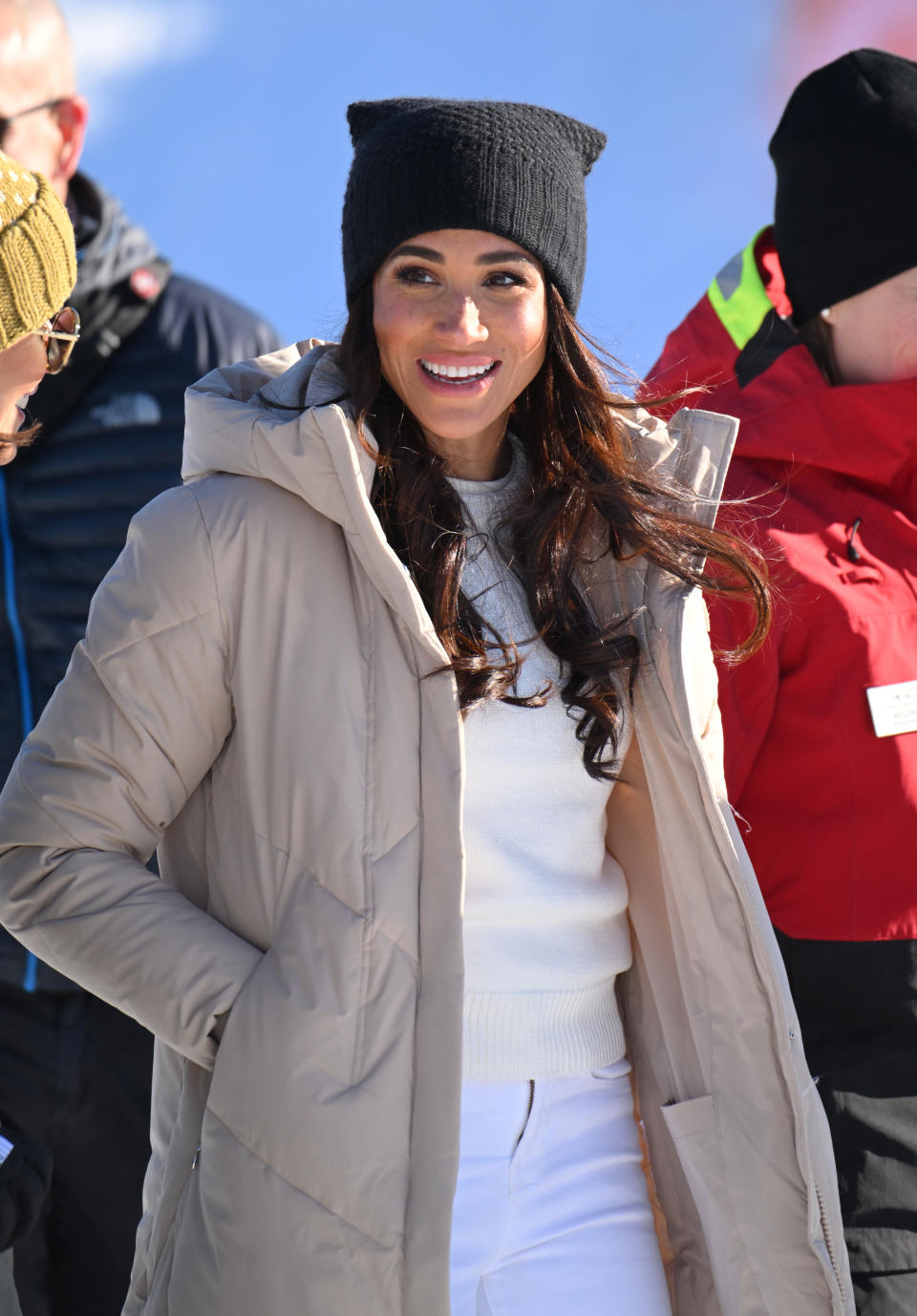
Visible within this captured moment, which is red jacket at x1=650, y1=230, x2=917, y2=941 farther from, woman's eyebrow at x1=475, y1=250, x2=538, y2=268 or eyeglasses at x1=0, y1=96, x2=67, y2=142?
eyeglasses at x1=0, y1=96, x2=67, y2=142

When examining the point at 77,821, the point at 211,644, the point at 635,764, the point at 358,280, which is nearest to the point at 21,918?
the point at 77,821

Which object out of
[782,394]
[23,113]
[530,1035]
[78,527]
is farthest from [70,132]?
[530,1035]

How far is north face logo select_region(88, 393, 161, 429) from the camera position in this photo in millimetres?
3010

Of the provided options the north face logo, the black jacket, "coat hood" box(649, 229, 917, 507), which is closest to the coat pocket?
"coat hood" box(649, 229, 917, 507)

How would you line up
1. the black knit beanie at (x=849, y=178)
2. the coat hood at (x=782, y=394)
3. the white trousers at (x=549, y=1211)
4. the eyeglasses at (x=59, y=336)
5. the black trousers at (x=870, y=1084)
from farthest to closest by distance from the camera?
the black knit beanie at (x=849, y=178) → the coat hood at (x=782, y=394) → the black trousers at (x=870, y=1084) → the eyeglasses at (x=59, y=336) → the white trousers at (x=549, y=1211)

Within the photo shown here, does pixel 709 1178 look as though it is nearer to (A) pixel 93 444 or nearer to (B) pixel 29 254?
(B) pixel 29 254

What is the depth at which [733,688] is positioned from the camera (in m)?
2.34

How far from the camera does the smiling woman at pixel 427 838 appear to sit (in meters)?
1.64

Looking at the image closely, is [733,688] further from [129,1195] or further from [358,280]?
[129,1195]

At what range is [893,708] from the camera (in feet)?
7.70


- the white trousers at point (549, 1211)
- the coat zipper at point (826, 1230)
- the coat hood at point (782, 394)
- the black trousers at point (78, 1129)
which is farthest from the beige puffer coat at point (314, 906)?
the black trousers at point (78, 1129)

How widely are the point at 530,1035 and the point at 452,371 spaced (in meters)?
0.87

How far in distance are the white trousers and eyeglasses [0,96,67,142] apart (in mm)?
2132

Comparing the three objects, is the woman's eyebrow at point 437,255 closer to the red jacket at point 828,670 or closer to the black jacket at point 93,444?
the red jacket at point 828,670
